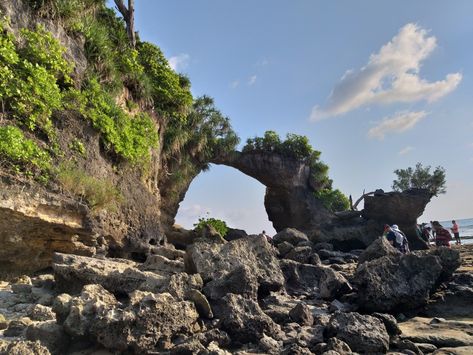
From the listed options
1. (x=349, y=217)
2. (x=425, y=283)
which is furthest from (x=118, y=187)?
(x=349, y=217)

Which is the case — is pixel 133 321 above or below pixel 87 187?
below

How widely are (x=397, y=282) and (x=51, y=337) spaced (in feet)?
16.5

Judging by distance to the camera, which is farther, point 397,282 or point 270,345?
point 397,282

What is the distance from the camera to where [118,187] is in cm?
996

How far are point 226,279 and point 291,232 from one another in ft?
45.8

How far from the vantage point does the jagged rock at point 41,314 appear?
4441 millimetres

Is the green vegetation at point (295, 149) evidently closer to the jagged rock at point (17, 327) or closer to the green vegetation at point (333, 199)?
the green vegetation at point (333, 199)

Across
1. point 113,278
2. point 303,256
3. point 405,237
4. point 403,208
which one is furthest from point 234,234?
point 113,278

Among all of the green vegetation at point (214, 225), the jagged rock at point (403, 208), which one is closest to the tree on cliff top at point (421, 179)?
the jagged rock at point (403, 208)

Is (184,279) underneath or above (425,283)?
above

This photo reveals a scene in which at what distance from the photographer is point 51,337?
3656 millimetres

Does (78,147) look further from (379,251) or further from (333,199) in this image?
(333,199)

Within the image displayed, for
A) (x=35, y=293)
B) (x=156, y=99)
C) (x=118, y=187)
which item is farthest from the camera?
(x=156, y=99)

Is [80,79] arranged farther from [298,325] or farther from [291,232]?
[291,232]
